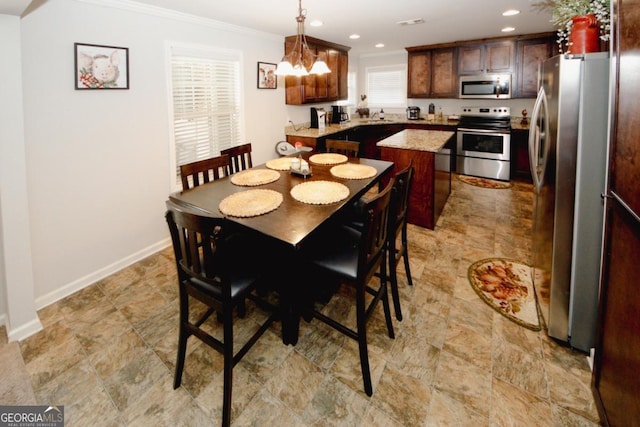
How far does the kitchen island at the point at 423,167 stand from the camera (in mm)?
3488

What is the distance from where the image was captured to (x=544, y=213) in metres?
2.12

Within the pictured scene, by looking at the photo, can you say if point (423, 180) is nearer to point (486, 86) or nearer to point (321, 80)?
point (321, 80)

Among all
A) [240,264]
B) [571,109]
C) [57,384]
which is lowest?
[57,384]

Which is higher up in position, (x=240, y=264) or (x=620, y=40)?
(x=620, y=40)

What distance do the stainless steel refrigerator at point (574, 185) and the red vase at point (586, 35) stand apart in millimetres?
125

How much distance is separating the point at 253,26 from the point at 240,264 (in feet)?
10.5

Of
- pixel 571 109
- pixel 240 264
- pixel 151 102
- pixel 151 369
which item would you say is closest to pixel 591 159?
pixel 571 109

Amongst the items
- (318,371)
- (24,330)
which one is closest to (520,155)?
(318,371)

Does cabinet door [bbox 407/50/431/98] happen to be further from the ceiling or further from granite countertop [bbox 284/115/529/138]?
the ceiling

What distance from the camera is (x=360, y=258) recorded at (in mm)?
1655

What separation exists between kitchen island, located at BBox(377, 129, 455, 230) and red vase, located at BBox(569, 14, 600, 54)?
1607 mm

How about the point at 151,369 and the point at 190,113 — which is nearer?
the point at 151,369

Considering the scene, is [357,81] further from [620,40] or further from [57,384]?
[57,384]

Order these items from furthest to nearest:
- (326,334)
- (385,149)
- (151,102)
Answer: (385,149), (151,102), (326,334)
